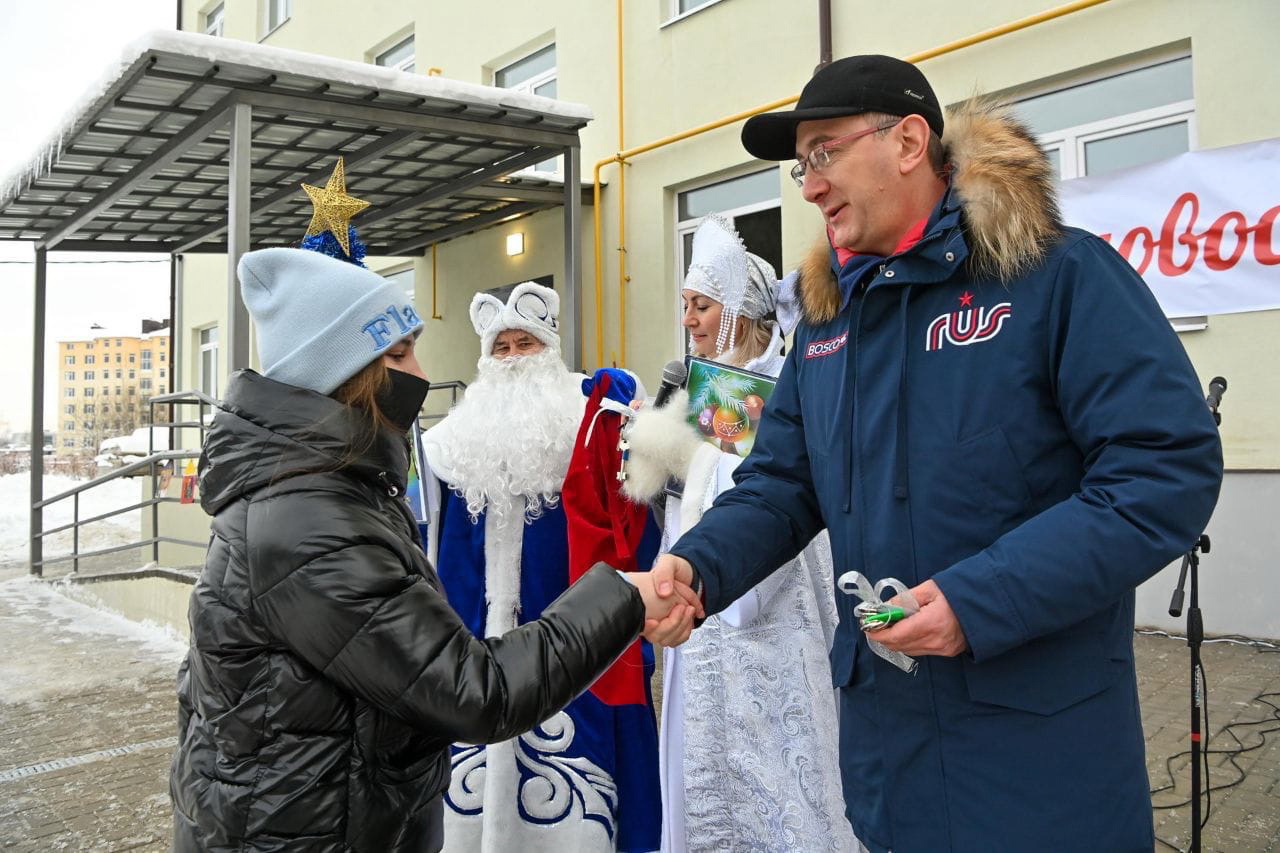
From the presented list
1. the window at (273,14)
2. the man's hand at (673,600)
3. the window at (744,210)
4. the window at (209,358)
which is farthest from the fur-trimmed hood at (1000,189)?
the window at (209,358)

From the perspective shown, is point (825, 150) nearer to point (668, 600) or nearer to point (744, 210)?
point (668, 600)

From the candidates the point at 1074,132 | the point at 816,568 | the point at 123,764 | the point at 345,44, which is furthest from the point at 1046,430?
the point at 345,44

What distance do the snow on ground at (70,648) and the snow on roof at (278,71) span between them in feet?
12.5

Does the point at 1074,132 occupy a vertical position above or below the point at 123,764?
above

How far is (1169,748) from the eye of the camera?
13.4 ft

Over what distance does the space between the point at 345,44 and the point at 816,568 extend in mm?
13084

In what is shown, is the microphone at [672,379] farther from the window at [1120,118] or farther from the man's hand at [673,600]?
the window at [1120,118]

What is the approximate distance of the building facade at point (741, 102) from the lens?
544 centimetres

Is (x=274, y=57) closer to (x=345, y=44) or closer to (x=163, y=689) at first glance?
(x=163, y=689)

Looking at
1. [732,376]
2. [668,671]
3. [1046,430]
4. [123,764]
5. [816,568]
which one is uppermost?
[732,376]

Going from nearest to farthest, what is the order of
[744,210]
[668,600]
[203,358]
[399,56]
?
[668,600]
[744,210]
[399,56]
[203,358]

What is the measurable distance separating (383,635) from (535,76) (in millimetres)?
10203

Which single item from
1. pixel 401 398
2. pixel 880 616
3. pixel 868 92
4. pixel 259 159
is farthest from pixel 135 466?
pixel 880 616

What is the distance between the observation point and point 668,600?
1.76 meters
